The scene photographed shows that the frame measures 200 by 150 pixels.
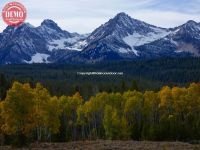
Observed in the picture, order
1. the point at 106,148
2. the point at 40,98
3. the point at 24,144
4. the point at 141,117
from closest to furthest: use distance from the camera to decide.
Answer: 1. the point at 106,148
2. the point at 24,144
3. the point at 40,98
4. the point at 141,117

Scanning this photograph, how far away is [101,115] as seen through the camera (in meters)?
129

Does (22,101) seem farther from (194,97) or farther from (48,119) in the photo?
(194,97)

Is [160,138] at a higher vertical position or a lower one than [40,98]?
lower

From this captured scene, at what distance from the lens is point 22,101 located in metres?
80.6

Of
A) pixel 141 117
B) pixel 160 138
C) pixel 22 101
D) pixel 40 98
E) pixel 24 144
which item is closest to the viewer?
pixel 24 144

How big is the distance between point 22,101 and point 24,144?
834 centimetres

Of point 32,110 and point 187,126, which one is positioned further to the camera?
point 187,126

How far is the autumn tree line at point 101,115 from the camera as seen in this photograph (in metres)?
81.4

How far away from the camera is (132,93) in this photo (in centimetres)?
12900

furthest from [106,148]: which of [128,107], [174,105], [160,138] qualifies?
[174,105]

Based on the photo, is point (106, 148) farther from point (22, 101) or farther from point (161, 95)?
point (161, 95)

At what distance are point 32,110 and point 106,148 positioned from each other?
67.0 feet

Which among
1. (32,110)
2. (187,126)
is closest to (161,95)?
(187,126)

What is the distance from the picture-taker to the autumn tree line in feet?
267
